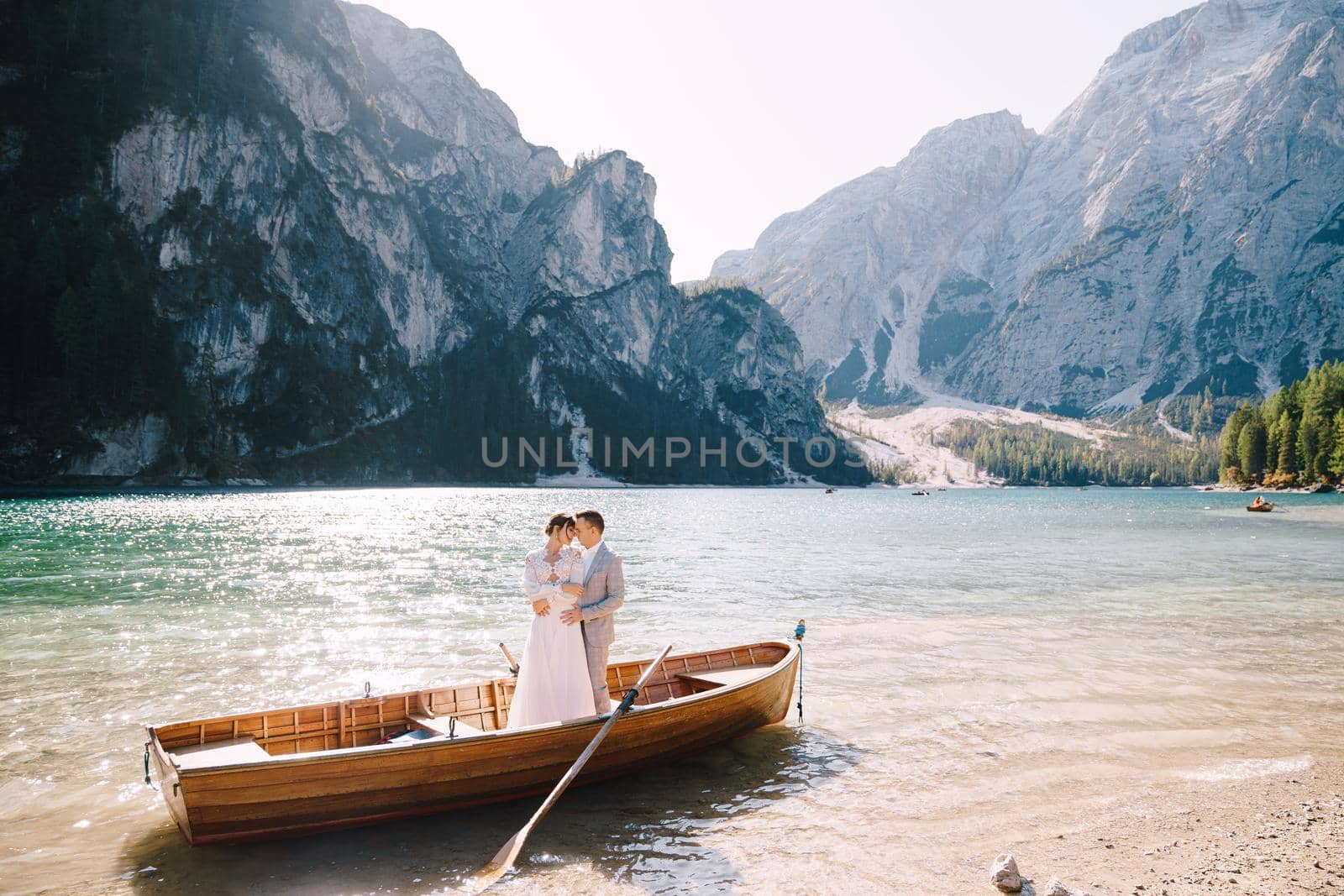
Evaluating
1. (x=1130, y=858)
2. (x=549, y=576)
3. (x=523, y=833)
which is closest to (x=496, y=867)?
(x=523, y=833)

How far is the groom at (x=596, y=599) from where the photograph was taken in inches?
466

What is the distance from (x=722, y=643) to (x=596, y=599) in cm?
1362

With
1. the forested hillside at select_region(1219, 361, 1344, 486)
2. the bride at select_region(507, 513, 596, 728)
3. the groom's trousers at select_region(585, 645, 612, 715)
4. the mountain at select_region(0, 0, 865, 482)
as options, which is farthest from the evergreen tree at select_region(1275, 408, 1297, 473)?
the mountain at select_region(0, 0, 865, 482)

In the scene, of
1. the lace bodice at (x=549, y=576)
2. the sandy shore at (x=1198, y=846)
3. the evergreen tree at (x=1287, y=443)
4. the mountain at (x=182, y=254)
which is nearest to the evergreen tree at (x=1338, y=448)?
the evergreen tree at (x=1287, y=443)

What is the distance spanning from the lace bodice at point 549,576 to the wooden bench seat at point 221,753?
4049 millimetres

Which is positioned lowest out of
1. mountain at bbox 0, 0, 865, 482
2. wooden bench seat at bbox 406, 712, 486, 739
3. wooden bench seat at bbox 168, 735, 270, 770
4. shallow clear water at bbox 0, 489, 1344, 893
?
shallow clear water at bbox 0, 489, 1344, 893

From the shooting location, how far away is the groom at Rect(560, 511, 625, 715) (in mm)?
11836

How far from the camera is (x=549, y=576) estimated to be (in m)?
11.7

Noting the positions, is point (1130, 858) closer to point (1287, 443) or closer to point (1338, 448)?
point (1338, 448)

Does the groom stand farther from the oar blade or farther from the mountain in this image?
the mountain

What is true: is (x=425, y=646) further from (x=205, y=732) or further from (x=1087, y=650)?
(x=1087, y=650)

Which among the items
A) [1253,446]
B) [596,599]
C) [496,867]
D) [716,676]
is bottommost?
[496,867]

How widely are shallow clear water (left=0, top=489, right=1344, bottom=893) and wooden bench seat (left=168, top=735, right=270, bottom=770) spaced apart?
1.14 m

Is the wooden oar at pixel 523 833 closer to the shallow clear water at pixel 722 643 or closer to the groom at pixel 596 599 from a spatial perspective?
the shallow clear water at pixel 722 643
